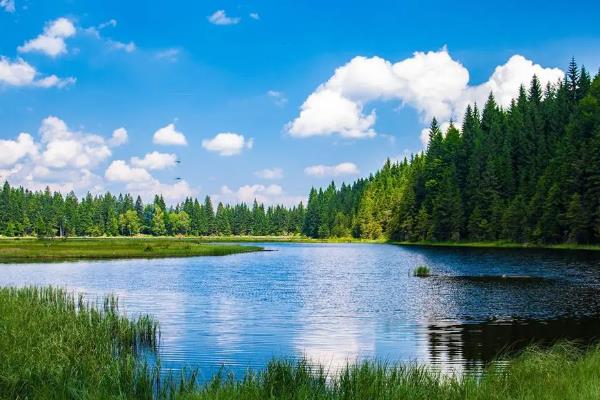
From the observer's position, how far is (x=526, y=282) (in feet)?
172

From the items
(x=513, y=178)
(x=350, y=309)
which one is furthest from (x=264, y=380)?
(x=513, y=178)

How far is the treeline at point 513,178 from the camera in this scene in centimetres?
10062

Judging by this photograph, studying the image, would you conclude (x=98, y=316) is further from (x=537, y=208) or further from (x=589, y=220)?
(x=537, y=208)

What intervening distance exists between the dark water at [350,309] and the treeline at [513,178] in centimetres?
3479

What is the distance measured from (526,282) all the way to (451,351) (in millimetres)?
30112

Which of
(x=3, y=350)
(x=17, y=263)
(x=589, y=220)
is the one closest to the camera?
(x=3, y=350)

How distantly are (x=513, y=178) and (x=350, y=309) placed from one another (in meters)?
102

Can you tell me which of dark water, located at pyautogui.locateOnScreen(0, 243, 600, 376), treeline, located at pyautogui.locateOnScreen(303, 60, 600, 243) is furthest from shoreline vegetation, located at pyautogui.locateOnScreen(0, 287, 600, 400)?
treeline, located at pyautogui.locateOnScreen(303, 60, 600, 243)

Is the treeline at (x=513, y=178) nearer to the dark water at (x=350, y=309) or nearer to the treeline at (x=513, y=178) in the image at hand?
the treeline at (x=513, y=178)

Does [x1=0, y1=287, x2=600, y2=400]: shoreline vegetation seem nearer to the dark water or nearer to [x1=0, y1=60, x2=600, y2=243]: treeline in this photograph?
the dark water

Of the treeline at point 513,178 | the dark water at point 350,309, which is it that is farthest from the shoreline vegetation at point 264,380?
the treeline at point 513,178

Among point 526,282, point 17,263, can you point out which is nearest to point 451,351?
point 526,282

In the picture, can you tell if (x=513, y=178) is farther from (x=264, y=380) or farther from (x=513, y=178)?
(x=264, y=380)

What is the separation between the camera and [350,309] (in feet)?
127
